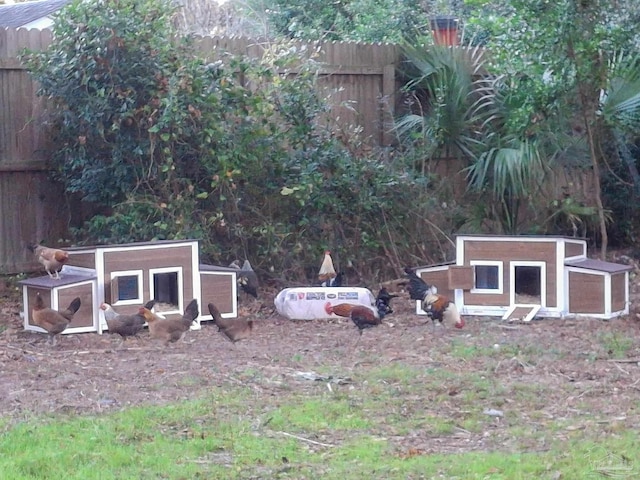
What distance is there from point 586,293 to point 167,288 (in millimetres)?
3812

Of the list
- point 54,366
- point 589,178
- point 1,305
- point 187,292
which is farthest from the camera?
point 589,178

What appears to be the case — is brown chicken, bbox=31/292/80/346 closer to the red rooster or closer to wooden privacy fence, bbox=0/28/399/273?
wooden privacy fence, bbox=0/28/399/273

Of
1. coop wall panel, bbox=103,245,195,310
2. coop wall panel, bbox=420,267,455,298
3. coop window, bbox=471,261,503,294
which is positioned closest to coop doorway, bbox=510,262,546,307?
coop window, bbox=471,261,503,294

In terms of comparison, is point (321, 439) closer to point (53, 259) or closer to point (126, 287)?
point (126, 287)

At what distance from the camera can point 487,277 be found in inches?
396

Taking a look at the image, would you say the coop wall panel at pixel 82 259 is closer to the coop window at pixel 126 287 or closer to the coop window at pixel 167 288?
the coop window at pixel 126 287

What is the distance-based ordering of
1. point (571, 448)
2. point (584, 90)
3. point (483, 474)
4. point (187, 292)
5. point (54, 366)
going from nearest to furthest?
point (483, 474)
point (571, 448)
point (54, 366)
point (187, 292)
point (584, 90)

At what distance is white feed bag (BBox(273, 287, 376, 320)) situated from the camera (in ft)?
32.6

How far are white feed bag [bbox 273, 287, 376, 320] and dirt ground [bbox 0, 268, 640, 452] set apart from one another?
0.42 feet

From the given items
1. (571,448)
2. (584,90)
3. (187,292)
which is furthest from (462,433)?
(584,90)

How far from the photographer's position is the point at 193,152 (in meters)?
10.5

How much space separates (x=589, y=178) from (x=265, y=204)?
4443 mm

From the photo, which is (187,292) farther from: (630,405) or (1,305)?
(630,405)

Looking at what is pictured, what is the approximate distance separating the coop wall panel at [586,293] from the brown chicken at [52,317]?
4409 mm
